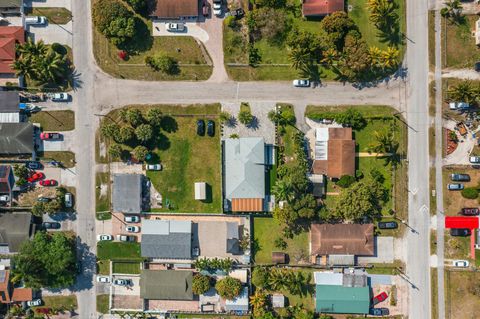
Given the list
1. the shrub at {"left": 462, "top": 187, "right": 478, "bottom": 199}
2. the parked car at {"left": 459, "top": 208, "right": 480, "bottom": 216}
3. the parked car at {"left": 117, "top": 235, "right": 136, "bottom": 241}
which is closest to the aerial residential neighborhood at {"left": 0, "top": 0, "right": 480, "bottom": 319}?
the parked car at {"left": 459, "top": 208, "right": 480, "bottom": 216}

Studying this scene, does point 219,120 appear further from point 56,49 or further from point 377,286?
point 377,286

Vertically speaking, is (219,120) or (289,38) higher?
(289,38)

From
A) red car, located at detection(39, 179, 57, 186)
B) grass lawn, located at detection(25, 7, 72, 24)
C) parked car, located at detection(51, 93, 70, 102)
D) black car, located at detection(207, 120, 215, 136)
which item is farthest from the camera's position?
red car, located at detection(39, 179, 57, 186)

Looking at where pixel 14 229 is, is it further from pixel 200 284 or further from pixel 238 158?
pixel 238 158

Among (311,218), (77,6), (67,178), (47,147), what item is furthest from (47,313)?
(77,6)

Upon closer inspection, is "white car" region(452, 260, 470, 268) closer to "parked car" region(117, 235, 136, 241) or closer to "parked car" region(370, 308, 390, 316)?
"parked car" region(370, 308, 390, 316)

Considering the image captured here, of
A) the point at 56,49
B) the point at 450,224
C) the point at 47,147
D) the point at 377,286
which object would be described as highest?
the point at 56,49

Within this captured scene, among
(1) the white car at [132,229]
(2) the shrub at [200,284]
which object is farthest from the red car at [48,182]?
(2) the shrub at [200,284]
